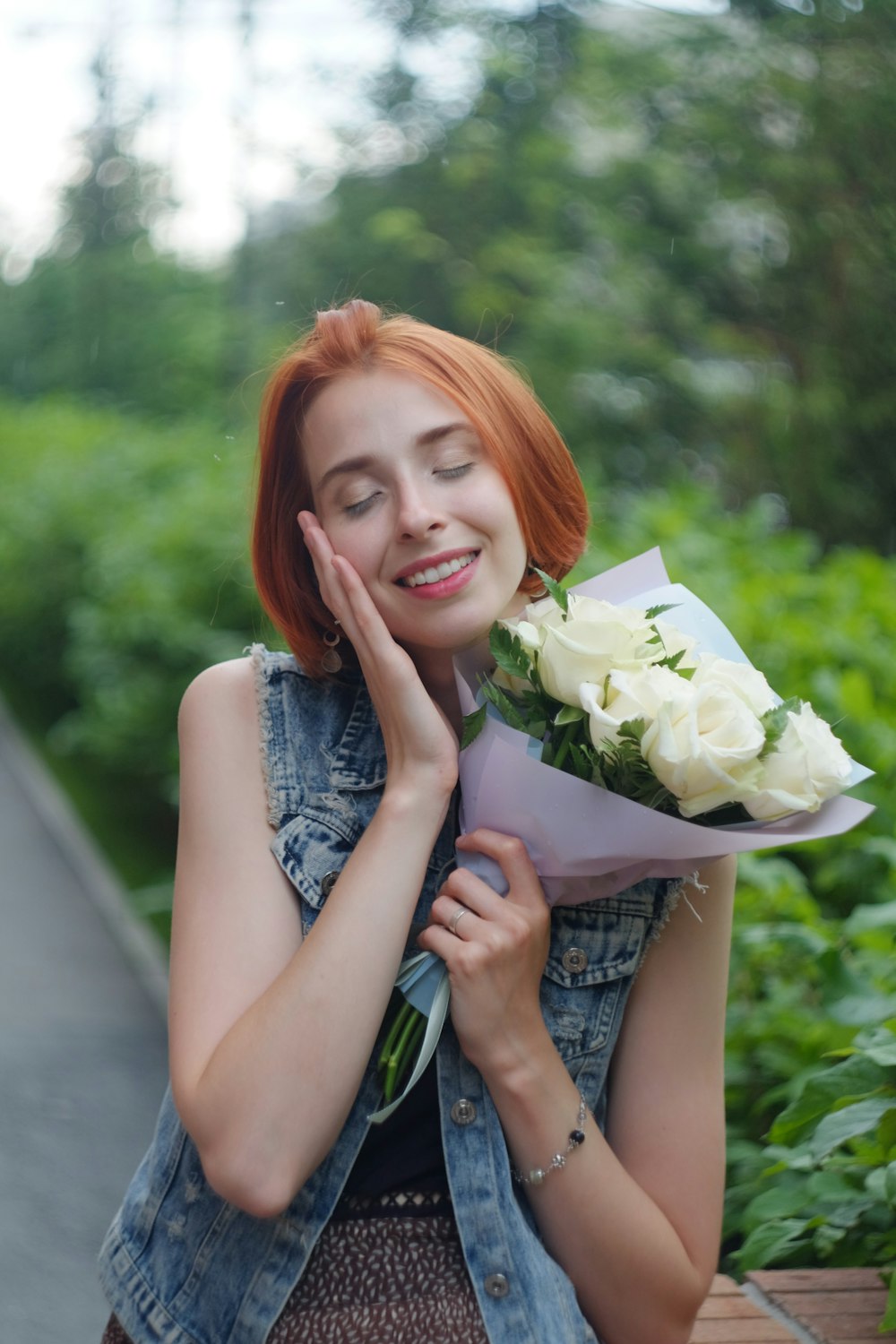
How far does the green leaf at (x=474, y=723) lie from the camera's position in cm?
181

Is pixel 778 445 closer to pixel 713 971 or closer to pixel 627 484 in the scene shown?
pixel 627 484

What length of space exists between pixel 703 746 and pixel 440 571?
56cm

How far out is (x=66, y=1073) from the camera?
4.51 m

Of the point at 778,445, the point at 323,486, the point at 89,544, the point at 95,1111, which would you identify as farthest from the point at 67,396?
the point at 323,486

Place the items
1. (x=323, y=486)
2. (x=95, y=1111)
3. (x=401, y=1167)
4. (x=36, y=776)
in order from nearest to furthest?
(x=401, y=1167), (x=323, y=486), (x=95, y=1111), (x=36, y=776)

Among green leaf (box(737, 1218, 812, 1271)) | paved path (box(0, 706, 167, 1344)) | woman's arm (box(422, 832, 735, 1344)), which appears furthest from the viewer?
paved path (box(0, 706, 167, 1344))

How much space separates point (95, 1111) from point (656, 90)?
9.45m

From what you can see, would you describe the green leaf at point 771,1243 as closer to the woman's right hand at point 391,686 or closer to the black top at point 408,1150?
the black top at point 408,1150

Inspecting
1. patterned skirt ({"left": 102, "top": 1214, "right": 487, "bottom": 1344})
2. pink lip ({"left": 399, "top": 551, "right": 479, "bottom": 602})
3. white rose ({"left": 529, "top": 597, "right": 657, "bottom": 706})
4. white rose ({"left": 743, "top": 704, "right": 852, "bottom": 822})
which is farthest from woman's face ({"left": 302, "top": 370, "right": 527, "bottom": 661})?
patterned skirt ({"left": 102, "top": 1214, "right": 487, "bottom": 1344})

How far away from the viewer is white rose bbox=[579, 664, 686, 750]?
1.59 metres

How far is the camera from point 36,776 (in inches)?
330

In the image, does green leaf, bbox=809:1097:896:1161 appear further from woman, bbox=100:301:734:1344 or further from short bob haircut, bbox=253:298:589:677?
short bob haircut, bbox=253:298:589:677

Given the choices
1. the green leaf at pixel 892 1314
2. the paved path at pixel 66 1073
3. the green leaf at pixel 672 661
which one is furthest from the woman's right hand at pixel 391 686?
the paved path at pixel 66 1073

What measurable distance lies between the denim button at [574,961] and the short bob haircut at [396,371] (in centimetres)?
Result: 59
